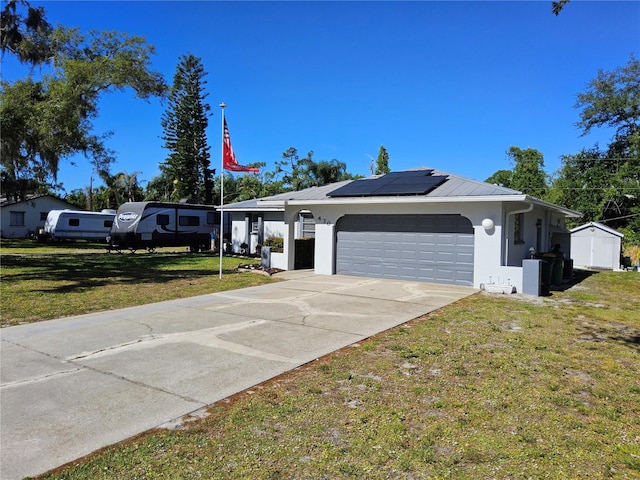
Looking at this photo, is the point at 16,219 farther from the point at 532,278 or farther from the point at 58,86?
the point at 532,278

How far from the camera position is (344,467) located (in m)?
2.93

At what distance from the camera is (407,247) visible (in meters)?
13.1

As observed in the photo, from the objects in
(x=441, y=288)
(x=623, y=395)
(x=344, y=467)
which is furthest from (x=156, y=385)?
(x=441, y=288)

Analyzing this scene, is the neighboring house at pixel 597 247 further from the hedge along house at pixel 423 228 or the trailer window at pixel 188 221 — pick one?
the trailer window at pixel 188 221

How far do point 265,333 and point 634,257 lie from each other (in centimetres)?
2318

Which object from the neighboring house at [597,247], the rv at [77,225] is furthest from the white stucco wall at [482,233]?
the rv at [77,225]

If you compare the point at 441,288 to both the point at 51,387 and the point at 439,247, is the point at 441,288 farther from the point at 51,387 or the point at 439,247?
the point at 51,387

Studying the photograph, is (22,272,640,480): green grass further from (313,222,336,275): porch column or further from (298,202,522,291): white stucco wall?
(313,222,336,275): porch column

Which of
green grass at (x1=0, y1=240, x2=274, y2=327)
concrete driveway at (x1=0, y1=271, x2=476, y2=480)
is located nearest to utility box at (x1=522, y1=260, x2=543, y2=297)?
concrete driveway at (x1=0, y1=271, x2=476, y2=480)

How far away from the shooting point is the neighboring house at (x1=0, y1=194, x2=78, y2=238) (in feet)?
117

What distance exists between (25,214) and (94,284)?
32412 mm

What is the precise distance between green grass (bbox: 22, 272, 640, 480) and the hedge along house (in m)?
5.53

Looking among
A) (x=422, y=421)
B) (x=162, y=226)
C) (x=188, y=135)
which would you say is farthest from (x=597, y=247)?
(x=188, y=135)

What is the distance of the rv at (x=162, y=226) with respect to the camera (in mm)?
22547
